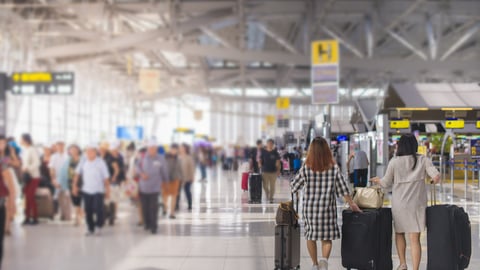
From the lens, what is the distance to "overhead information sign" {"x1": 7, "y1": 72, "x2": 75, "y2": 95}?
57.0ft

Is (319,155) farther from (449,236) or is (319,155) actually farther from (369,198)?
(449,236)

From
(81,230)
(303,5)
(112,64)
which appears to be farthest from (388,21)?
(81,230)

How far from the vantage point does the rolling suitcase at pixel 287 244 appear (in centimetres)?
630

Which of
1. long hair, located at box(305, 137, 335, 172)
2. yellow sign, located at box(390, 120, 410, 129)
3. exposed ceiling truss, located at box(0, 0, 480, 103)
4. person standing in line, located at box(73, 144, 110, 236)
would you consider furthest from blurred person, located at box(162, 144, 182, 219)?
exposed ceiling truss, located at box(0, 0, 480, 103)

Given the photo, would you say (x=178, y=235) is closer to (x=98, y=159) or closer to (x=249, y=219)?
(x=249, y=219)

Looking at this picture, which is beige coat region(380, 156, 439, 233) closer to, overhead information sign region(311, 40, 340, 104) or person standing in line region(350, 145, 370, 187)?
person standing in line region(350, 145, 370, 187)

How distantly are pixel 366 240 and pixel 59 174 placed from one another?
128 inches

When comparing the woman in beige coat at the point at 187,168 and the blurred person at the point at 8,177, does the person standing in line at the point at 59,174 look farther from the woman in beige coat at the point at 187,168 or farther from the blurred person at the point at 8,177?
the woman in beige coat at the point at 187,168

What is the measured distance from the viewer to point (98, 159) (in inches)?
221

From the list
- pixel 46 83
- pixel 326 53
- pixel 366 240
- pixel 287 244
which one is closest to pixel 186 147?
pixel 326 53

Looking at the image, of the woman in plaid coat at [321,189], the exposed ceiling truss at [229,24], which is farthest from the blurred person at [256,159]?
the exposed ceiling truss at [229,24]

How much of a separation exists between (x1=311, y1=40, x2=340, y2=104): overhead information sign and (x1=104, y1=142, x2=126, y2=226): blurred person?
4.37 meters

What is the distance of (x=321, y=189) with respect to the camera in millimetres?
6094

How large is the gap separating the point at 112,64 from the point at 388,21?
20.9 m
